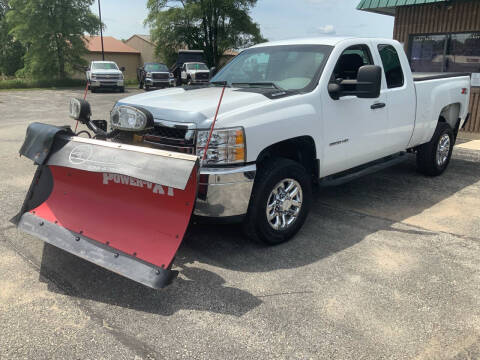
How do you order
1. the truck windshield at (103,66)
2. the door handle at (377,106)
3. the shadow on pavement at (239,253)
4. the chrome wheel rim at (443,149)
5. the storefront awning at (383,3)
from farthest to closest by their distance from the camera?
the truck windshield at (103,66), the storefront awning at (383,3), the chrome wheel rim at (443,149), the door handle at (377,106), the shadow on pavement at (239,253)

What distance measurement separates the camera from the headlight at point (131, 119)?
365cm

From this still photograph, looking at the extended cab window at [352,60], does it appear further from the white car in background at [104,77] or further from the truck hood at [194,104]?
the white car in background at [104,77]

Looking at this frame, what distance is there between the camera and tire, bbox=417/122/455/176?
6543 mm

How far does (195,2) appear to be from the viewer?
143ft

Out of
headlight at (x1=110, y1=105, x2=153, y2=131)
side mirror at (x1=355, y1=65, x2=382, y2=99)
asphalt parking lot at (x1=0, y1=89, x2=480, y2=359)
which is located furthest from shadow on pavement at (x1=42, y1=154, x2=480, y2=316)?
side mirror at (x1=355, y1=65, x2=382, y2=99)

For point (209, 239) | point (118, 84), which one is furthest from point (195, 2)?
point (209, 239)

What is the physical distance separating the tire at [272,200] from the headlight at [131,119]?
1098 mm

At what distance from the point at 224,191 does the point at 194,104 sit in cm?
88

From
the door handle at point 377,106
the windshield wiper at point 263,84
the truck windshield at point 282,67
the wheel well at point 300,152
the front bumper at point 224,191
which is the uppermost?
the truck windshield at point 282,67

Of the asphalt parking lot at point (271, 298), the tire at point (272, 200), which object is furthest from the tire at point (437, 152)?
the tire at point (272, 200)

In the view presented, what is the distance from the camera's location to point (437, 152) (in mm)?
6660

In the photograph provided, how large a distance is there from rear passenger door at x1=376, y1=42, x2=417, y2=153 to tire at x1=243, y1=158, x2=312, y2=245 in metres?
1.78

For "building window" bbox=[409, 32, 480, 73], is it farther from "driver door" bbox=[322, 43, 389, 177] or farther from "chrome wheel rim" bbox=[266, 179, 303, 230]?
"chrome wheel rim" bbox=[266, 179, 303, 230]

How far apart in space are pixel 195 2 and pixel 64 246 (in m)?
44.3
